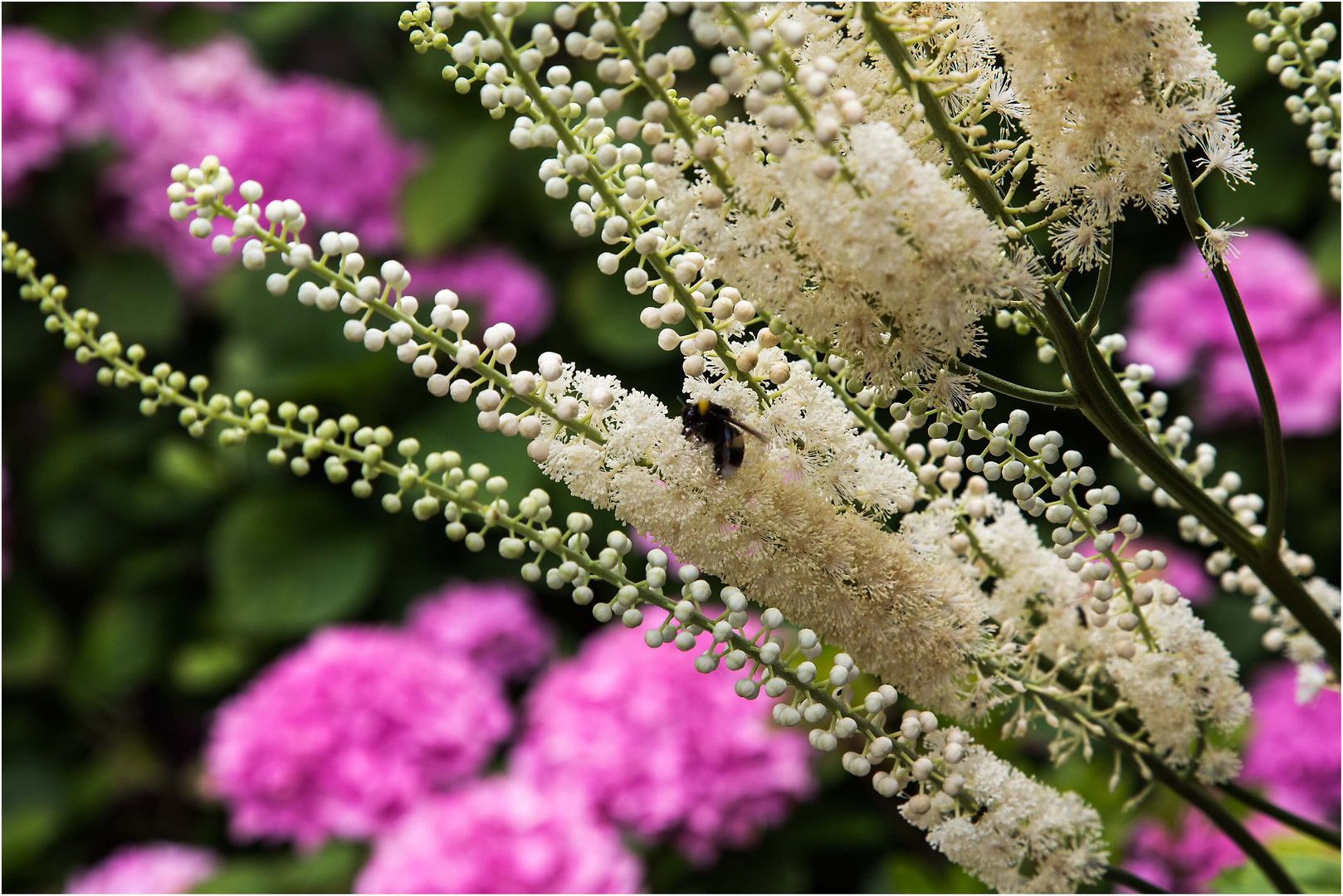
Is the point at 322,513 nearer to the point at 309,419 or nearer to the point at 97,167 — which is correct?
the point at 97,167

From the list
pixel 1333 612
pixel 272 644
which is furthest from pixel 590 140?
pixel 272 644

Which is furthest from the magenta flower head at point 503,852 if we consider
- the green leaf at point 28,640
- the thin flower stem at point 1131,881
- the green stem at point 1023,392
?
the green leaf at point 28,640

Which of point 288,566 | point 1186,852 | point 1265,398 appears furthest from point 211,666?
point 1265,398

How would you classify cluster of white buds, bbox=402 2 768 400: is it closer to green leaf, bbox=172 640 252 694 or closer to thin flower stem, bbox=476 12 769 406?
thin flower stem, bbox=476 12 769 406

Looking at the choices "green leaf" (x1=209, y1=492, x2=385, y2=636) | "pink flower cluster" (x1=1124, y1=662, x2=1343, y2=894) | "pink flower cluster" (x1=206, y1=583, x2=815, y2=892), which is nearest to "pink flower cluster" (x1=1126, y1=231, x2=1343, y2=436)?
"pink flower cluster" (x1=1124, y1=662, x2=1343, y2=894)

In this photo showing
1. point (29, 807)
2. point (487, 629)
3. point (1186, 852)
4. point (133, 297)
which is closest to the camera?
point (1186, 852)

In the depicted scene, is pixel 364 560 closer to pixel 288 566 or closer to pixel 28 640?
pixel 288 566

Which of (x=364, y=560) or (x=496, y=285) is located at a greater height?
(x=496, y=285)
